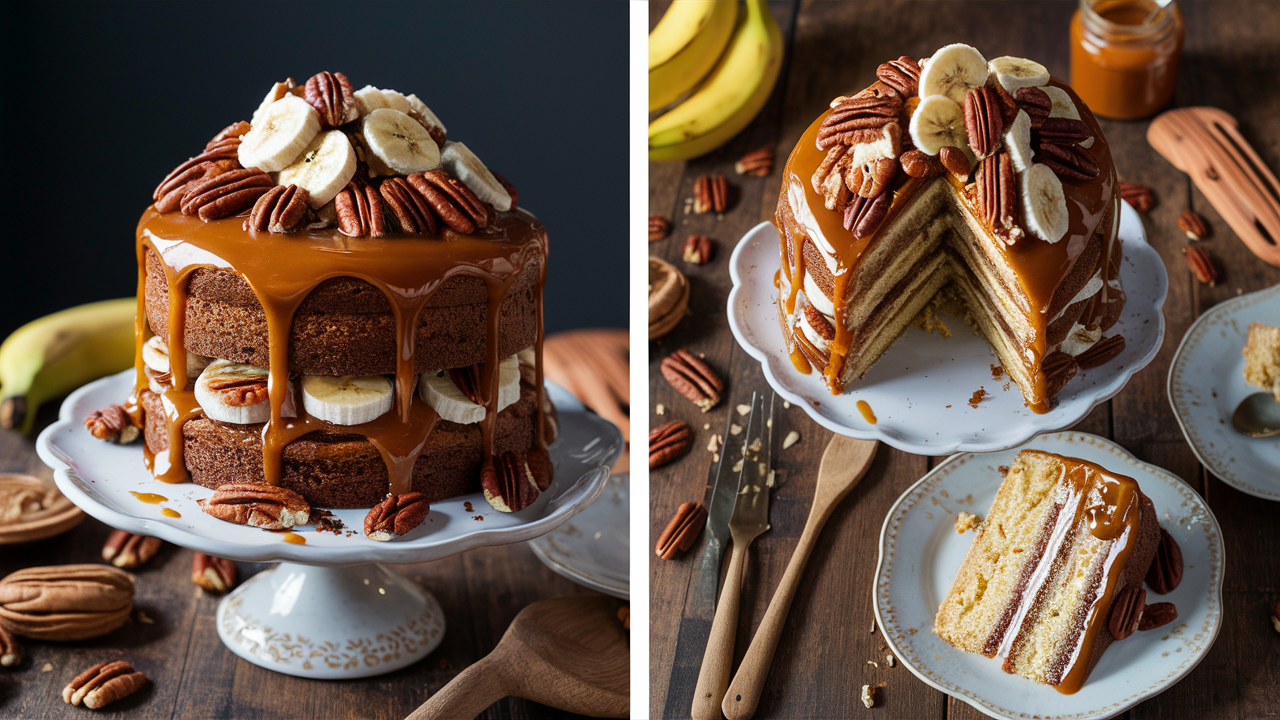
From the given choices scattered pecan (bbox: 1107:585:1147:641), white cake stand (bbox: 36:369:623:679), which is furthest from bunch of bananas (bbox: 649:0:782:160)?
scattered pecan (bbox: 1107:585:1147:641)

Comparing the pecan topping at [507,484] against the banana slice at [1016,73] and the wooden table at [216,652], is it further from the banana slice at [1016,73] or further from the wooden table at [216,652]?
the banana slice at [1016,73]

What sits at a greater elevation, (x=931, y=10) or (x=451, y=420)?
(x=931, y=10)

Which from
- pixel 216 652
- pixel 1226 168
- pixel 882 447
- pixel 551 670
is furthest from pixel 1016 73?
pixel 216 652

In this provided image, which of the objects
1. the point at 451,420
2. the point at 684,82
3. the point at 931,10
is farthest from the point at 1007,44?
the point at 451,420

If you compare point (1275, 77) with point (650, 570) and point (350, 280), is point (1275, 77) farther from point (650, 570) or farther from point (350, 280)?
point (350, 280)

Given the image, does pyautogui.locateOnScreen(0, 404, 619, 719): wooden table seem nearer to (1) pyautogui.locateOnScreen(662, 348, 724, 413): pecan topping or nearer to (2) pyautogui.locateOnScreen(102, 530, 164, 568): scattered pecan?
(2) pyautogui.locateOnScreen(102, 530, 164, 568): scattered pecan

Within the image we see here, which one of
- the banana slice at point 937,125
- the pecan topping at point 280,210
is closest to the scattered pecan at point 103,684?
the pecan topping at point 280,210
